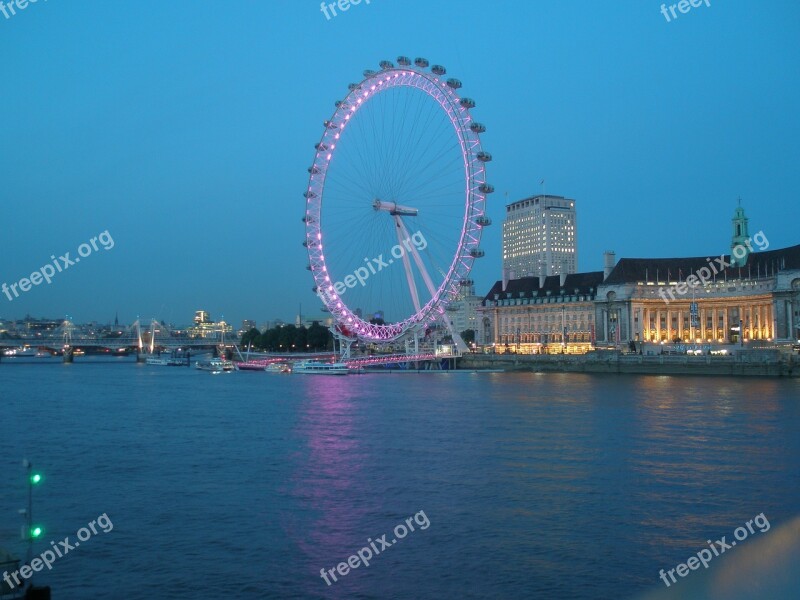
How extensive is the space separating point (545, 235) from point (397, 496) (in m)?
126

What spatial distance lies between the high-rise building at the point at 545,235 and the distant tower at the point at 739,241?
5366 cm

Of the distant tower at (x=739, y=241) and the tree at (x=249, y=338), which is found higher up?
the distant tower at (x=739, y=241)

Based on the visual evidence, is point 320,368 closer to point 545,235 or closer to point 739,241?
point 739,241

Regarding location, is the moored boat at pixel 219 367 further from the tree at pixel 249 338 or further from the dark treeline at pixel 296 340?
the tree at pixel 249 338

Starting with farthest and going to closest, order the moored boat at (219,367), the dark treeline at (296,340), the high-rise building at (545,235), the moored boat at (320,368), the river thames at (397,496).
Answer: the high-rise building at (545,235) → the dark treeline at (296,340) → the moored boat at (219,367) → the moored boat at (320,368) → the river thames at (397,496)

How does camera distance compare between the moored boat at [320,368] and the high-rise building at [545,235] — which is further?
the high-rise building at [545,235]

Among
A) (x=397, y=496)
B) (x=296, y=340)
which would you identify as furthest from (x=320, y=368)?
(x=397, y=496)

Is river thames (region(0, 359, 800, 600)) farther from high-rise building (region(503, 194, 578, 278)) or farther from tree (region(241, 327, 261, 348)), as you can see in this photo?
high-rise building (region(503, 194, 578, 278))

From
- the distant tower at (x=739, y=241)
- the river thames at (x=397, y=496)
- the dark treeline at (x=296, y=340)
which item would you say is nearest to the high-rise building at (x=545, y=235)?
the dark treeline at (x=296, y=340)

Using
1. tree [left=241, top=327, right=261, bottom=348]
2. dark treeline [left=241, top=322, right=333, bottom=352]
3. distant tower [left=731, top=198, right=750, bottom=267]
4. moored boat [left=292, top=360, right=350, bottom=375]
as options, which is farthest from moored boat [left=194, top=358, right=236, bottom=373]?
distant tower [left=731, top=198, right=750, bottom=267]

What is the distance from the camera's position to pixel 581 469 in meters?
17.3

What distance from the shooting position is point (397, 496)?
14.7 metres

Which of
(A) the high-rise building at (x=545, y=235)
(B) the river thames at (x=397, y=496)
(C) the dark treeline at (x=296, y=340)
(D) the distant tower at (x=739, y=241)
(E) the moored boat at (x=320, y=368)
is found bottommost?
(B) the river thames at (x=397, y=496)

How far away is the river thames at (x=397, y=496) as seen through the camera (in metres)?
10.3
